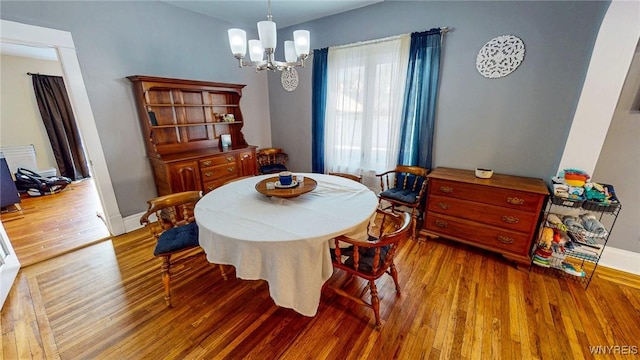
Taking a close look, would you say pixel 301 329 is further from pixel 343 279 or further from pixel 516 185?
pixel 516 185

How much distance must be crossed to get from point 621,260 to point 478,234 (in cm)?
120

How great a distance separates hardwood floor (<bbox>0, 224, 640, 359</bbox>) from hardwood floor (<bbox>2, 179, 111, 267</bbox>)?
0.37 metres

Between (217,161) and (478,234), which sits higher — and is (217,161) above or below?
above

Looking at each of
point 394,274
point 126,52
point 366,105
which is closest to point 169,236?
point 394,274

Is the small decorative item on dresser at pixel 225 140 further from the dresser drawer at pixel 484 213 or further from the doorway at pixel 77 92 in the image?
the dresser drawer at pixel 484 213

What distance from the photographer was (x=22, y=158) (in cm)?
442

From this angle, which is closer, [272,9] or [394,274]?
[394,274]

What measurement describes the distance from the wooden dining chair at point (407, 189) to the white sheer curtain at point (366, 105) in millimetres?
207

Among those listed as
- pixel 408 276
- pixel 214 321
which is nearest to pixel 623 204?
pixel 408 276

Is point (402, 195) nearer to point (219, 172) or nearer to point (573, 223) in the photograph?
point (573, 223)

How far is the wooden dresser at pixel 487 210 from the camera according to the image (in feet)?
6.77

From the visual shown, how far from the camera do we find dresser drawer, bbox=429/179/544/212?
6.66ft

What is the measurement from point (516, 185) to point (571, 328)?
110cm

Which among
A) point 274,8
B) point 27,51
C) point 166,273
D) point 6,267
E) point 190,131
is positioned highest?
point 274,8
